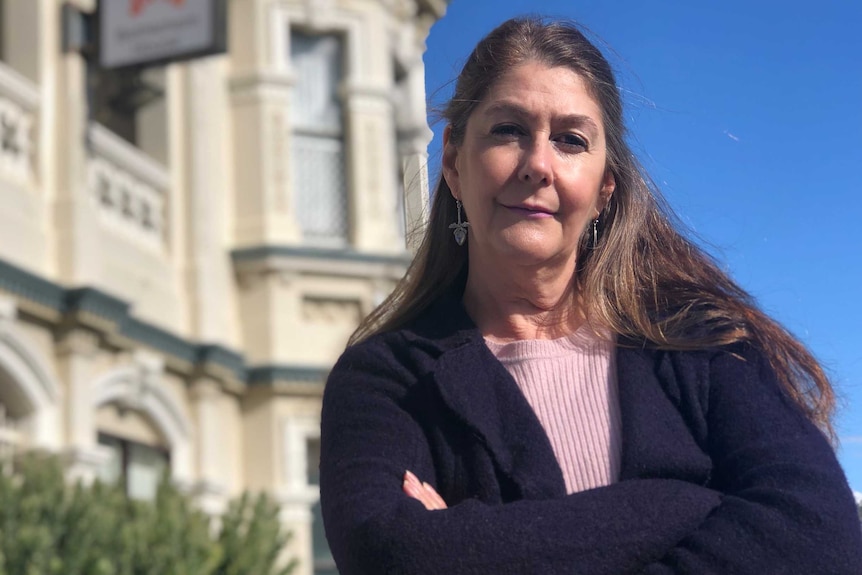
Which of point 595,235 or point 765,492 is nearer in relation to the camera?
point 765,492

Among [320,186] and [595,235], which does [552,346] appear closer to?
[595,235]

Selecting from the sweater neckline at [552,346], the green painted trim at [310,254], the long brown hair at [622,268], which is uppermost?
the green painted trim at [310,254]

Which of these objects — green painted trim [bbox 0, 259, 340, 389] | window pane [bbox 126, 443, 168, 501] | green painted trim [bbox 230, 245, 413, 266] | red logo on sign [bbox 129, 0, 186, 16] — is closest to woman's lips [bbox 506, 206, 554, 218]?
green painted trim [bbox 0, 259, 340, 389]

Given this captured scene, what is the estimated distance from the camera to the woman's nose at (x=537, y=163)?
7.23ft

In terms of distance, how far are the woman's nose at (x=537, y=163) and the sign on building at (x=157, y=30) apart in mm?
7716

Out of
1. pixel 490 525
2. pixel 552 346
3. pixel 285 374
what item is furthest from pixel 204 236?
pixel 490 525

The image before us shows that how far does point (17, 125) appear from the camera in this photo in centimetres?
937

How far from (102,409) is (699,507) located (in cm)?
863

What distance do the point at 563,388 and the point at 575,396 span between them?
22 millimetres

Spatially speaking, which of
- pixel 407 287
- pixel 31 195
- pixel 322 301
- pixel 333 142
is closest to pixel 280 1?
pixel 333 142

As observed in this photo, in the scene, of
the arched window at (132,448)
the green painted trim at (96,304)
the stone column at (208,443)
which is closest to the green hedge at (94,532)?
the green painted trim at (96,304)

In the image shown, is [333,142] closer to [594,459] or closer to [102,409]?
[102,409]

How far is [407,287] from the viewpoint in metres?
2.50

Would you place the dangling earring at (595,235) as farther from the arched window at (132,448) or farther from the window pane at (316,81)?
the window pane at (316,81)
